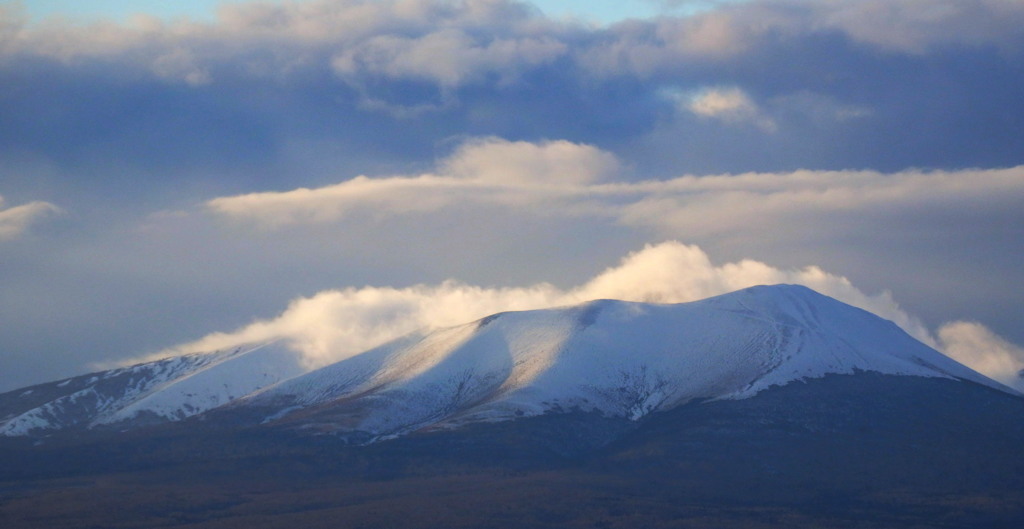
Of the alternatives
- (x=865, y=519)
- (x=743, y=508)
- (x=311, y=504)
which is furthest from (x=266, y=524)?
(x=865, y=519)

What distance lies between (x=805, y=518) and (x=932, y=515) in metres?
20.1

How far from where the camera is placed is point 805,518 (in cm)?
18462

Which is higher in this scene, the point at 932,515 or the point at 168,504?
the point at 168,504

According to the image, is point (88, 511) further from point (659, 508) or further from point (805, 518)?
point (805, 518)

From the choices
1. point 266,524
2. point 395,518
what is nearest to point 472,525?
point 395,518

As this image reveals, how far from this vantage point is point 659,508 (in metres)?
191

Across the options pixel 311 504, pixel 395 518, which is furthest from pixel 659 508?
pixel 311 504

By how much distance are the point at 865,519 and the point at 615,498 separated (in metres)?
37.5

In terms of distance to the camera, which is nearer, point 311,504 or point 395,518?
point 395,518

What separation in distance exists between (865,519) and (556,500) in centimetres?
4564

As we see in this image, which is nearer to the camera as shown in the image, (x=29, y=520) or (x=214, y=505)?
(x=29, y=520)

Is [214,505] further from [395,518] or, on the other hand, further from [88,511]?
[395,518]

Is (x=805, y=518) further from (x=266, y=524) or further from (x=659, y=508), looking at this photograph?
(x=266, y=524)

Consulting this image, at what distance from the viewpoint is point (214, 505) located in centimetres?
19625
